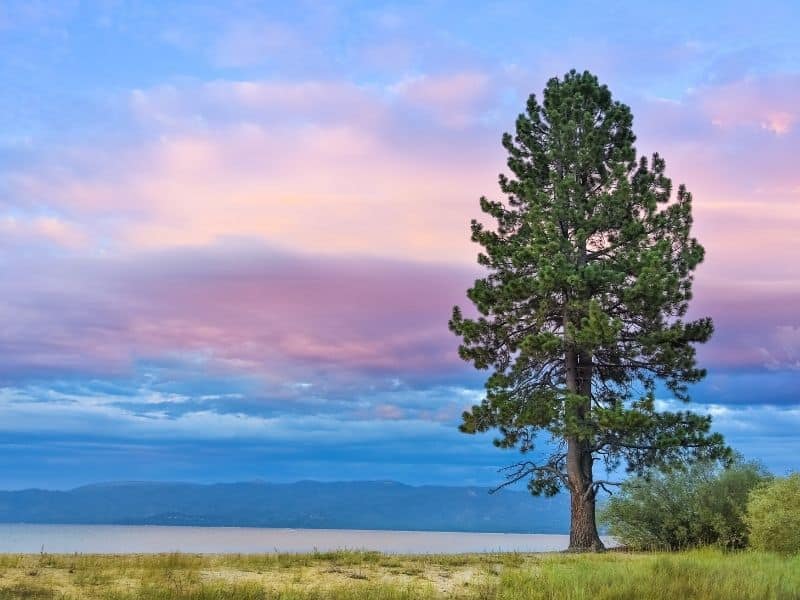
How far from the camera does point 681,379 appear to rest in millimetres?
35719

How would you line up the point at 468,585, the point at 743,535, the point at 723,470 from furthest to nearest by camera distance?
the point at 723,470
the point at 743,535
the point at 468,585

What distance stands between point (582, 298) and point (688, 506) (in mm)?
9427

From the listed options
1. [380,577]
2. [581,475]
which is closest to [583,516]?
[581,475]

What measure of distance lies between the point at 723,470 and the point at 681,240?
9.54 meters

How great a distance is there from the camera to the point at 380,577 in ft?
73.6

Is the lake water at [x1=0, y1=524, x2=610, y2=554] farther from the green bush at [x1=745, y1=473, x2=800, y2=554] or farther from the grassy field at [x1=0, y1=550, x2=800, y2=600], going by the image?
the green bush at [x1=745, y1=473, x2=800, y2=554]

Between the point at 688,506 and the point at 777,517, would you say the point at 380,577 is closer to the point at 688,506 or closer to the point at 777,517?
the point at 777,517

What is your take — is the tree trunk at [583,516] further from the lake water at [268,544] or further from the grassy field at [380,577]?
the grassy field at [380,577]

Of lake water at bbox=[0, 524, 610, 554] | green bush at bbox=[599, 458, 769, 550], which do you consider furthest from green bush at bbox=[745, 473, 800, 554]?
lake water at bbox=[0, 524, 610, 554]

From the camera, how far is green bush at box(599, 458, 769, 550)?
33.8 meters

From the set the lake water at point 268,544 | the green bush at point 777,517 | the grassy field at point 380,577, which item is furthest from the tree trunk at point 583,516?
the grassy field at point 380,577

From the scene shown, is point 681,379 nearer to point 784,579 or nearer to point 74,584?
point 784,579

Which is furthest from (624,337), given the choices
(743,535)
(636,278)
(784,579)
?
(784,579)

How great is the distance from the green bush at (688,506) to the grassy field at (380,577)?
7.16 metres
